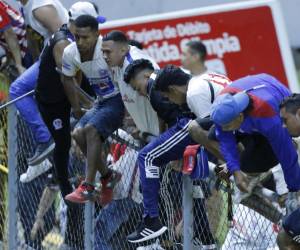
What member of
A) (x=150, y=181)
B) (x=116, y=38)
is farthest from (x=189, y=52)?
(x=150, y=181)

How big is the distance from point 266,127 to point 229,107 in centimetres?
27

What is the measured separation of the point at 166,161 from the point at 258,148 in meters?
0.80

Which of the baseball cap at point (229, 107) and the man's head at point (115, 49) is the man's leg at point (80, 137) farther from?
the baseball cap at point (229, 107)

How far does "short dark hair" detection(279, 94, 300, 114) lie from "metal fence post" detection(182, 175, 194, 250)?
43.4 inches

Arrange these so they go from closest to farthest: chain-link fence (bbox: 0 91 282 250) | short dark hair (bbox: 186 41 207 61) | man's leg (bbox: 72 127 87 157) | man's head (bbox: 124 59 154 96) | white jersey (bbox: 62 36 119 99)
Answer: chain-link fence (bbox: 0 91 282 250) < man's head (bbox: 124 59 154 96) < man's leg (bbox: 72 127 87 157) < white jersey (bbox: 62 36 119 99) < short dark hair (bbox: 186 41 207 61)

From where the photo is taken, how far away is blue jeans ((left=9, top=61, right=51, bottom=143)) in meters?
10.2

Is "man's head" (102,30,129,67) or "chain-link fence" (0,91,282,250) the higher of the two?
"man's head" (102,30,129,67)

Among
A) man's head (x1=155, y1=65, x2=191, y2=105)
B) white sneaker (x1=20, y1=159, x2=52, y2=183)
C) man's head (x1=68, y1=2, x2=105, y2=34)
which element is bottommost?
white sneaker (x1=20, y1=159, x2=52, y2=183)

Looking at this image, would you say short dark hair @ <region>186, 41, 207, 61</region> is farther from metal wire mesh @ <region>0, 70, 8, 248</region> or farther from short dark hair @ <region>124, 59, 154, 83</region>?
short dark hair @ <region>124, 59, 154, 83</region>

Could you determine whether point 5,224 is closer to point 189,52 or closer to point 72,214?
point 72,214

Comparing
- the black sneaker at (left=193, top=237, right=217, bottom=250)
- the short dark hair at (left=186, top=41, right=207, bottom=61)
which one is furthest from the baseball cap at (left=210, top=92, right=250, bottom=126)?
the short dark hair at (left=186, top=41, right=207, bottom=61)

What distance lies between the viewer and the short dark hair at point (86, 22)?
9.08 meters

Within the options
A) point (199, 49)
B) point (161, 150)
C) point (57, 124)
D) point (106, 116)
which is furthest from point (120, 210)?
point (199, 49)

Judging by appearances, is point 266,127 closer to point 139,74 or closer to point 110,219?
point 139,74
